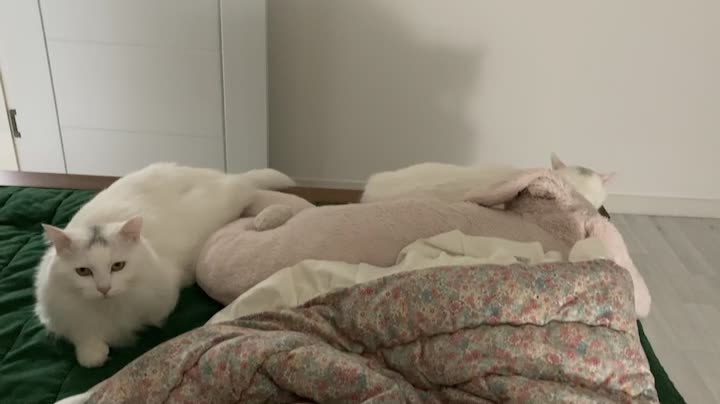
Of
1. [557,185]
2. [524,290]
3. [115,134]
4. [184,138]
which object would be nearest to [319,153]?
[184,138]

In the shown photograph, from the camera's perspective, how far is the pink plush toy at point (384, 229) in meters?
1.16

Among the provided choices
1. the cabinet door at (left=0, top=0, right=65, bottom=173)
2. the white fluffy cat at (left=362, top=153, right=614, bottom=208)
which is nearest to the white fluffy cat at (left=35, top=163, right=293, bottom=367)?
the white fluffy cat at (left=362, top=153, right=614, bottom=208)

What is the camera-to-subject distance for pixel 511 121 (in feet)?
7.70

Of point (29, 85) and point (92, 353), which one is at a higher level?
point (29, 85)

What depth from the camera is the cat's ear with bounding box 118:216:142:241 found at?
104 centimetres

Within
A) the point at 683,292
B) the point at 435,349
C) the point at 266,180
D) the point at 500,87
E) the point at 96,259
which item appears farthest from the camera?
the point at 500,87

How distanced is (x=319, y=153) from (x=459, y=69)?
0.64 metres

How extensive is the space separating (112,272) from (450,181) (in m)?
0.79

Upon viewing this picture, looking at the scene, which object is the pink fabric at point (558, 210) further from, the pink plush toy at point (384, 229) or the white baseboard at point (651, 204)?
the white baseboard at point (651, 204)

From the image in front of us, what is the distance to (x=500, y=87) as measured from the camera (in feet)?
7.50

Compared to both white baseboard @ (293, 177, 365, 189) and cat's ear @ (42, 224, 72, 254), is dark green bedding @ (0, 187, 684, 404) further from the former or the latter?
white baseboard @ (293, 177, 365, 189)

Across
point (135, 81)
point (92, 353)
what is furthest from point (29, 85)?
point (92, 353)

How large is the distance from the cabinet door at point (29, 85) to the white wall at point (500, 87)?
30.6 inches

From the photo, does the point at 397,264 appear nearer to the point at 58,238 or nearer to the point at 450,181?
the point at 450,181
